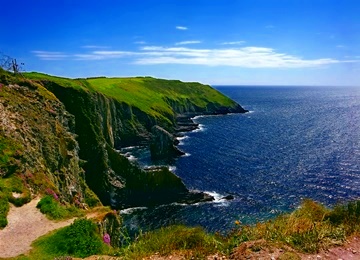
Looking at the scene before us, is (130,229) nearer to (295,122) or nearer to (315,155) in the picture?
(315,155)

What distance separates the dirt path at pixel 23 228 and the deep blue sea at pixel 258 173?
86.1 ft

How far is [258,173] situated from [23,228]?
63049 mm

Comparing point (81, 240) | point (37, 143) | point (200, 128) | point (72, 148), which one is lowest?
point (200, 128)

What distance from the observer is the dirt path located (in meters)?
20.9

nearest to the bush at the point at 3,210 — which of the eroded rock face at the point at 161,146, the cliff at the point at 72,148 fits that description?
the cliff at the point at 72,148

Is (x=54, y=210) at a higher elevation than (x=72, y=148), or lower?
lower

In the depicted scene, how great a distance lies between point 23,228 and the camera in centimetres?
2380

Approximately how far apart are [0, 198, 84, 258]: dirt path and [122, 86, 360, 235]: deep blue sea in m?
26.2

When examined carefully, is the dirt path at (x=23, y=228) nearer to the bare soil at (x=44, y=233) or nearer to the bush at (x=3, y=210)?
the bare soil at (x=44, y=233)

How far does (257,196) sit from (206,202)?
10.6 metres

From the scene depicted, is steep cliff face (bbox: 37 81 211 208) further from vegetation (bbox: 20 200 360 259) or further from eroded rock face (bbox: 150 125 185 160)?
vegetation (bbox: 20 200 360 259)

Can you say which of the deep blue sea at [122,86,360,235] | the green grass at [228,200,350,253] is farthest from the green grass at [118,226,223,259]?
the deep blue sea at [122,86,360,235]

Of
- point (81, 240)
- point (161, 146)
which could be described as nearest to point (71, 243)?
point (81, 240)

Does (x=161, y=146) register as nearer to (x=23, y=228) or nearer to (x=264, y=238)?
(x=23, y=228)
